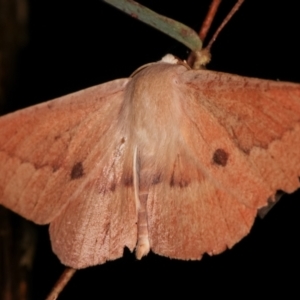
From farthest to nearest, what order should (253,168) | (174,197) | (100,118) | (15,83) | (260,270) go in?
(15,83) → (260,270) → (100,118) → (174,197) → (253,168)

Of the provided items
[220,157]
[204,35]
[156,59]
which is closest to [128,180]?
[220,157]

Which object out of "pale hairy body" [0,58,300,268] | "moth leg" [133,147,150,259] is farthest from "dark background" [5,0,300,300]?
"moth leg" [133,147,150,259]

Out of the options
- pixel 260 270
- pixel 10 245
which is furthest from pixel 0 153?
pixel 260 270

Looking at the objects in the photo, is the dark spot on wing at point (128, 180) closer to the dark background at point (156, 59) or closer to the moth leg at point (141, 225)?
the moth leg at point (141, 225)

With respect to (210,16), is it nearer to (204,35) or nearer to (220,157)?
(204,35)

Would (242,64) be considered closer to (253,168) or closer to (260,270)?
(260,270)
